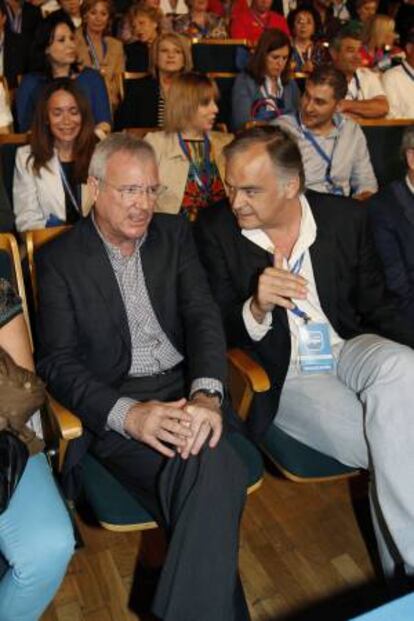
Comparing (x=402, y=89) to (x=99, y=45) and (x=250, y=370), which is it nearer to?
(x=99, y=45)

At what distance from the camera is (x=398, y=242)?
7.46 feet

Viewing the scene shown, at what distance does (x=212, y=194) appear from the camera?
3.19 metres

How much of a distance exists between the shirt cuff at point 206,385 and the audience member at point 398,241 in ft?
2.87

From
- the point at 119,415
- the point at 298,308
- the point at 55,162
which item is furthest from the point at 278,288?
the point at 55,162

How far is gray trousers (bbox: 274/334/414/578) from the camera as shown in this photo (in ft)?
5.32

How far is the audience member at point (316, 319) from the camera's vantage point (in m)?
1.66

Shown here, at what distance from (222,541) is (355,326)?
0.89m

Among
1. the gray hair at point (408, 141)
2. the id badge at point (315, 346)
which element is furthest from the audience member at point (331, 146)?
the id badge at point (315, 346)

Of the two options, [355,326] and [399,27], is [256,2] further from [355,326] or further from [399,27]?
[355,326]

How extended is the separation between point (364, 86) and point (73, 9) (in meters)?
2.51

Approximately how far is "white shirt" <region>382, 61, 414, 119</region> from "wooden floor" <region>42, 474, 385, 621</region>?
2.89m

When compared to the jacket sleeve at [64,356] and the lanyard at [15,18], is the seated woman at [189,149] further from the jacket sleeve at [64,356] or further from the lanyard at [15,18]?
the lanyard at [15,18]

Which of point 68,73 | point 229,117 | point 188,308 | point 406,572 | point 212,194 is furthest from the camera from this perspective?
point 229,117

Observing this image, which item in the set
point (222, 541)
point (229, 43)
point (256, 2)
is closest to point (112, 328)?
point (222, 541)
